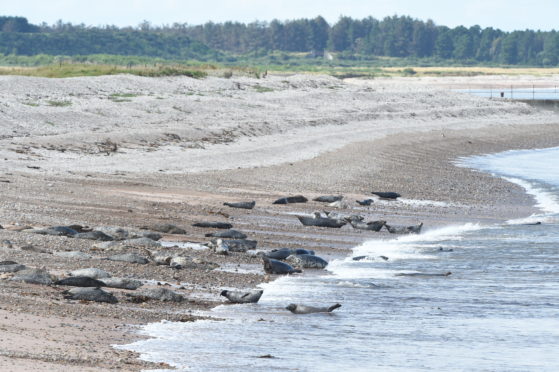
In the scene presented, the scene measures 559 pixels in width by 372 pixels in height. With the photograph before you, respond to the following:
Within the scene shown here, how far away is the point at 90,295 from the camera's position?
28.9ft

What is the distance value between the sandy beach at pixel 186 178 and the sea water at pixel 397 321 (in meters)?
0.44

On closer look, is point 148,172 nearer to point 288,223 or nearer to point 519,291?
point 288,223

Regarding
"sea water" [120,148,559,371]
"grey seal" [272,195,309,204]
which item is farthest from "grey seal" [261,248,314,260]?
"grey seal" [272,195,309,204]

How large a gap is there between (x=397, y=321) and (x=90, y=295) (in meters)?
2.76

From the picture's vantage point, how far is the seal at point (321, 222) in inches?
600

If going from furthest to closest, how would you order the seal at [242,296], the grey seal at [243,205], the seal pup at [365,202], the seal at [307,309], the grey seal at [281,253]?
1. the seal pup at [365,202]
2. the grey seal at [243,205]
3. the grey seal at [281,253]
4. the seal at [242,296]
5. the seal at [307,309]

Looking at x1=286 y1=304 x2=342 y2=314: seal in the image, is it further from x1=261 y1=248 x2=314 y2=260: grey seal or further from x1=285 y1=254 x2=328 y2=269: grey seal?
x1=261 y1=248 x2=314 y2=260: grey seal

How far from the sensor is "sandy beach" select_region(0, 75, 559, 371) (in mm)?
8523

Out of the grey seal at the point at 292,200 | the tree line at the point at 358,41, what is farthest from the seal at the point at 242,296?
the tree line at the point at 358,41

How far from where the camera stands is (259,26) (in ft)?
613

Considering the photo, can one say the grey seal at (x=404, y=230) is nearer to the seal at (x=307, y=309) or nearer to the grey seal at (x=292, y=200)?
the grey seal at (x=292, y=200)

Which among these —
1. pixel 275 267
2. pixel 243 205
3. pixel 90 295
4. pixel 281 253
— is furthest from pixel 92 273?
pixel 243 205

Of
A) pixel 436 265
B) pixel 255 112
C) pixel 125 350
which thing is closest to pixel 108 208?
pixel 436 265

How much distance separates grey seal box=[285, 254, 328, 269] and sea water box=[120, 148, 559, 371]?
0.16 metres
